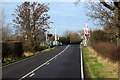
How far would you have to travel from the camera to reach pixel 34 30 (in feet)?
153

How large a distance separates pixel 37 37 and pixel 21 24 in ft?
12.4

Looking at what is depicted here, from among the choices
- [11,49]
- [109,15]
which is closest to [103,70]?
[109,15]

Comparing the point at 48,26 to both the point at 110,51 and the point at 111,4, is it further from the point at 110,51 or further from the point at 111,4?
the point at 111,4

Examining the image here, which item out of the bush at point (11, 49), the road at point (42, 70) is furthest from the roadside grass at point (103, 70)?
the bush at point (11, 49)

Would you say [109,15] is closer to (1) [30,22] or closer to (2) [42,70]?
(2) [42,70]

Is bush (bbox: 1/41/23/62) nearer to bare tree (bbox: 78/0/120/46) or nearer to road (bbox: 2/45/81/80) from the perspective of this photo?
road (bbox: 2/45/81/80)

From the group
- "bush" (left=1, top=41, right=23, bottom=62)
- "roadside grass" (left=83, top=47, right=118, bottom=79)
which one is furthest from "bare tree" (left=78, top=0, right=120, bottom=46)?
"bush" (left=1, top=41, right=23, bottom=62)

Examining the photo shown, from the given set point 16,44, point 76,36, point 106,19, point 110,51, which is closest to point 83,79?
point 106,19

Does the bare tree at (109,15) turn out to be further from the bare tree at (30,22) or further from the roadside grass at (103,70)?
the bare tree at (30,22)

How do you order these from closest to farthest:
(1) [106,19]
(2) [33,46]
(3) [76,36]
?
(1) [106,19], (2) [33,46], (3) [76,36]

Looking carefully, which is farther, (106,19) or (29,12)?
(29,12)

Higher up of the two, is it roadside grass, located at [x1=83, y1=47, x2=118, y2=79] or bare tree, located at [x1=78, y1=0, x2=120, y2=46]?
bare tree, located at [x1=78, y1=0, x2=120, y2=46]

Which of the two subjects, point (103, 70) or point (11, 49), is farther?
point (11, 49)

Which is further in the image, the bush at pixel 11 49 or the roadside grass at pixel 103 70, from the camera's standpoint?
the bush at pixel 11 49
